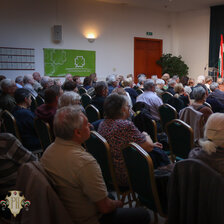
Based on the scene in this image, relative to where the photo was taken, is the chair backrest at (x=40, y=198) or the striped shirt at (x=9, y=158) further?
the striped shirt at (x=9, y=158)

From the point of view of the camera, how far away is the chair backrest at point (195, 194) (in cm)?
156

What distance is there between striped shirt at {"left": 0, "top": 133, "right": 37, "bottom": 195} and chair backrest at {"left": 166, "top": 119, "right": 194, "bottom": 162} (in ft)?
5.40

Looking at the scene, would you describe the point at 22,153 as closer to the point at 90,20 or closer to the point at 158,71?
the point at 90,20

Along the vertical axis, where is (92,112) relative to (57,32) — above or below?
below

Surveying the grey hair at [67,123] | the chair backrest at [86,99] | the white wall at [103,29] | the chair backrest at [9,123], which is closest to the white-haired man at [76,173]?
the grey hair at [67,123]

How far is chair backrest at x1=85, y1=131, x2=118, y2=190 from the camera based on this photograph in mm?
2332

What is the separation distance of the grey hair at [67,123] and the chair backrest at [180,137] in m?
1.52

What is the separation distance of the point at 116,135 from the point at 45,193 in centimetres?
104

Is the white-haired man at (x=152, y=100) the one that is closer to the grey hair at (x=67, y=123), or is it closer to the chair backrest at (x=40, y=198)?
the grey hair at (x=67, y=123)

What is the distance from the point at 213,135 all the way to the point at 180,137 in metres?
1.37

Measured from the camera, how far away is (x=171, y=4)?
11.5 m

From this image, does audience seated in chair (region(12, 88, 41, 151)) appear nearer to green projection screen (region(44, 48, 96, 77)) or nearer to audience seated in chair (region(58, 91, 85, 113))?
audience seated in chair (region(58, 91, 85, 113))

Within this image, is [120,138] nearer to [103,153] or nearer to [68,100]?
[103,153]

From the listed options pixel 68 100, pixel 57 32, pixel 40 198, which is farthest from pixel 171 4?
pixel 40 198
